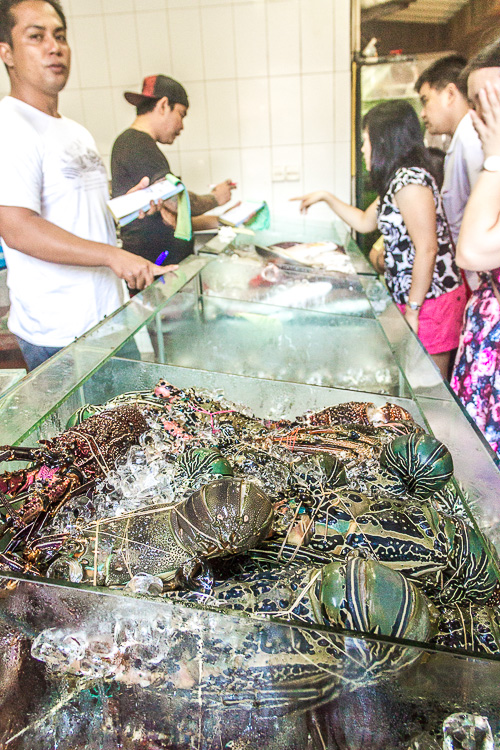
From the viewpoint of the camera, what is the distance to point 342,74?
4027 millimetres

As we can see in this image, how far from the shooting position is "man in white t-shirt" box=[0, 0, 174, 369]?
2.01m

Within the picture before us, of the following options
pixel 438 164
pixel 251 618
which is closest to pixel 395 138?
pixel 438 164

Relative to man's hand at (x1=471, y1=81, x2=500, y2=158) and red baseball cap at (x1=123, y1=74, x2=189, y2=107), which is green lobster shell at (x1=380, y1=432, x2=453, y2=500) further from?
red baseball cap at (x1=123, y1=74, x2=189, y2=107)

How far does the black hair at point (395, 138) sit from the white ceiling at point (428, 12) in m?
1.18

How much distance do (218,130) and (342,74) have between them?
1033 mm

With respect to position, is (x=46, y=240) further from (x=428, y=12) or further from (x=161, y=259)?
(x=428, y=12)

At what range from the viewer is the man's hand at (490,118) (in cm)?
165

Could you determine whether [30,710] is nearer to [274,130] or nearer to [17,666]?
[17,666]

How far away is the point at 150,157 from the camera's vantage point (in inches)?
108

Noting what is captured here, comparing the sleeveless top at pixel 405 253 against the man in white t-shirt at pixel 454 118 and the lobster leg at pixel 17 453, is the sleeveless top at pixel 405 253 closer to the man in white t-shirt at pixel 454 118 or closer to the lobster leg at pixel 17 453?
the man in white t-shirt at pixel 454 118

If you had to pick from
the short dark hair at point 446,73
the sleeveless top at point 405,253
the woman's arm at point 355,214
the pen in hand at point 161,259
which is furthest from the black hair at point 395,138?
the pen in hand at point 161,259

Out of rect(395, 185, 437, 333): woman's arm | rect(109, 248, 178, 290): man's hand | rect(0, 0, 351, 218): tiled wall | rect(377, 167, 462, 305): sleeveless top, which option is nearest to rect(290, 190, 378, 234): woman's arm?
rect(377, 167, 462, 305): sleeveless top

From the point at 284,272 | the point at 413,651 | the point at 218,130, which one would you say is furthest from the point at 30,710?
the point at 218,130

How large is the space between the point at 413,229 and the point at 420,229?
0.10 ft
